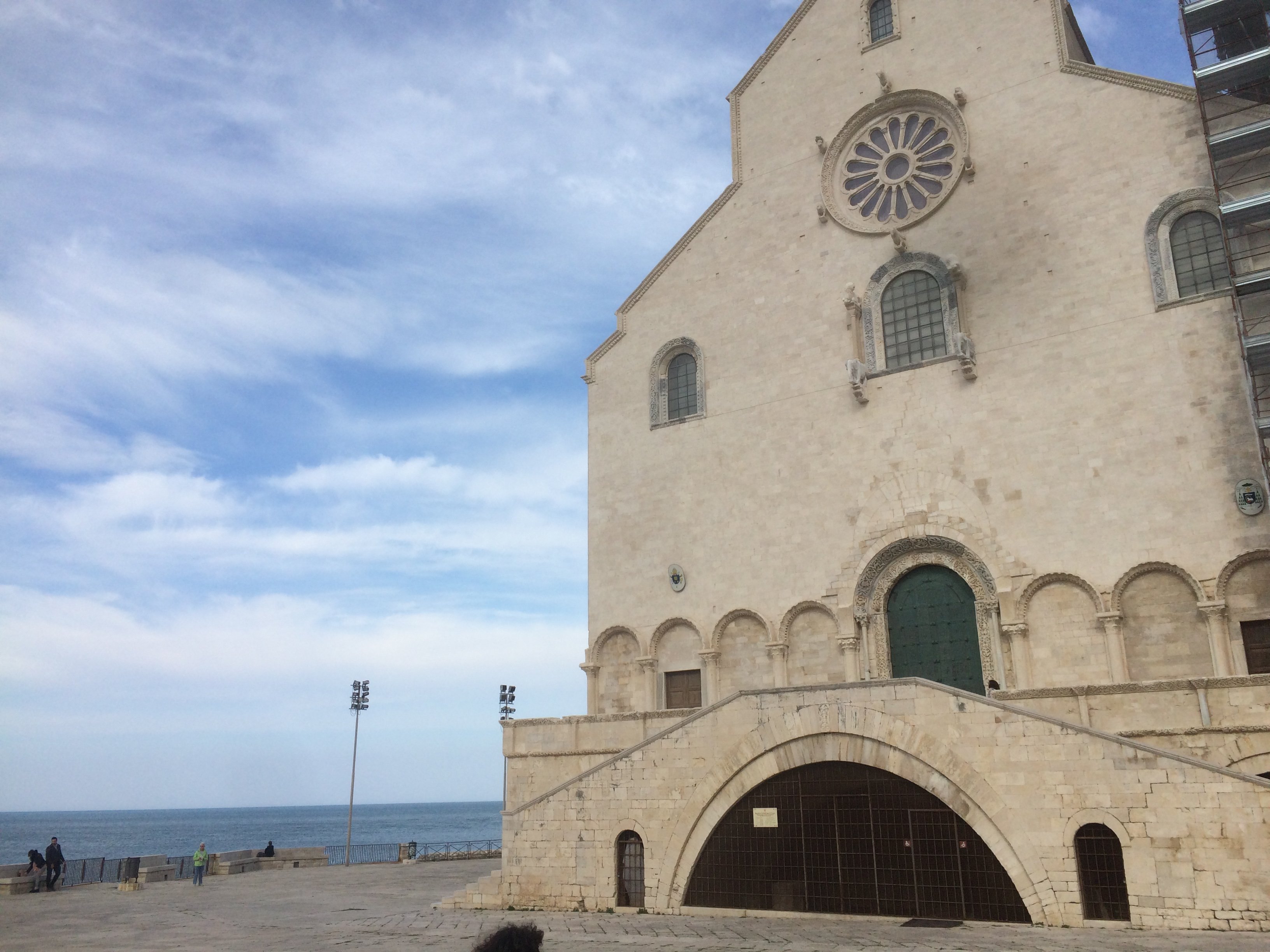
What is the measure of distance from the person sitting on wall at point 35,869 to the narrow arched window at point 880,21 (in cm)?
3082

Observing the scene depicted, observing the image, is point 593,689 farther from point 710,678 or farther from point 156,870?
point 156,870

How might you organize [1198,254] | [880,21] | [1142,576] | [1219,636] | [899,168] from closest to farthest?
[1219,636] < [1142,576] < [1198,254] < [899,168] < [880,21]

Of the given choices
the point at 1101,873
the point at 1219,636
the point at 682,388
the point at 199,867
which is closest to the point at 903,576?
the point at 1219,636

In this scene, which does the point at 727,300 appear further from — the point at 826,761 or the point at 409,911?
the point at 409,911

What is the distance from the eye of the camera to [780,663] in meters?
24.4

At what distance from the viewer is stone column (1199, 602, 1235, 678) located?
19047 mm

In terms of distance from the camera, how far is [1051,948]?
13.2 metres

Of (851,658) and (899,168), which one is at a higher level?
(899,168)

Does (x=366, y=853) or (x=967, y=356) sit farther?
(x=366, y=853)

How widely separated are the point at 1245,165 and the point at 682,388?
1393 cm

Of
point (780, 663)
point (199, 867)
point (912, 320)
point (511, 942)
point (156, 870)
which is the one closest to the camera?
point (511, 942)

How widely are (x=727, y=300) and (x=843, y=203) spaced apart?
12.7 feet

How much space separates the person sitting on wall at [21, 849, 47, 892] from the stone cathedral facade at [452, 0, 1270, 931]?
1343cm

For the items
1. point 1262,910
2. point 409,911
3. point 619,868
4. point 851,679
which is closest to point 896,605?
point 851,679
